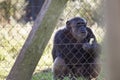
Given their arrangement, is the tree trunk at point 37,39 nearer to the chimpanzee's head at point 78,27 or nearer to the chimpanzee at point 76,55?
the chimpanzee at point 76,55

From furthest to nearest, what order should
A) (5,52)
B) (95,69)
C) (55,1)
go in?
(5,52) < (95,69) < (55,1)

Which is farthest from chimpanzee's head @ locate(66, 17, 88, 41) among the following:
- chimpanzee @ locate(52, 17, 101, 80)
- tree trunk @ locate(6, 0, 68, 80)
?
tree trunk @ locate(6, 0, 68, 80)

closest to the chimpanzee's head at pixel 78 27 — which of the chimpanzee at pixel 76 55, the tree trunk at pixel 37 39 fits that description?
the chimpanzee at pixel 76 55

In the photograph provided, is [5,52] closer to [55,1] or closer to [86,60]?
[86,60]

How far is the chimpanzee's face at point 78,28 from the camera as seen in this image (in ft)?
16.2

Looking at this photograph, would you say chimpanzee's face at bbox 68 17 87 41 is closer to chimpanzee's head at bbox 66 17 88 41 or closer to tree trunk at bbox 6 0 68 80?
chimpanzee's head at bbox 66 17 88 41

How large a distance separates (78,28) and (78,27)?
0.08ft

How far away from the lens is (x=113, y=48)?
71cm

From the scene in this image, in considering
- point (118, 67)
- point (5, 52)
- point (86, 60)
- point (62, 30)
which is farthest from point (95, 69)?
point (118, 67)

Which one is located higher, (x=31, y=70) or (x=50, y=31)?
(x=50, y=31)

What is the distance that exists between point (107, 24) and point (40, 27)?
1.68 m

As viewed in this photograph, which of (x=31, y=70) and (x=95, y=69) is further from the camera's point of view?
(x=95, y=69)

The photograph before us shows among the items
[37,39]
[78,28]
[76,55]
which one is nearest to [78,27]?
[78,28]

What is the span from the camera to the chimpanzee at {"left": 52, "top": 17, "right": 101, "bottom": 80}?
479 cm
